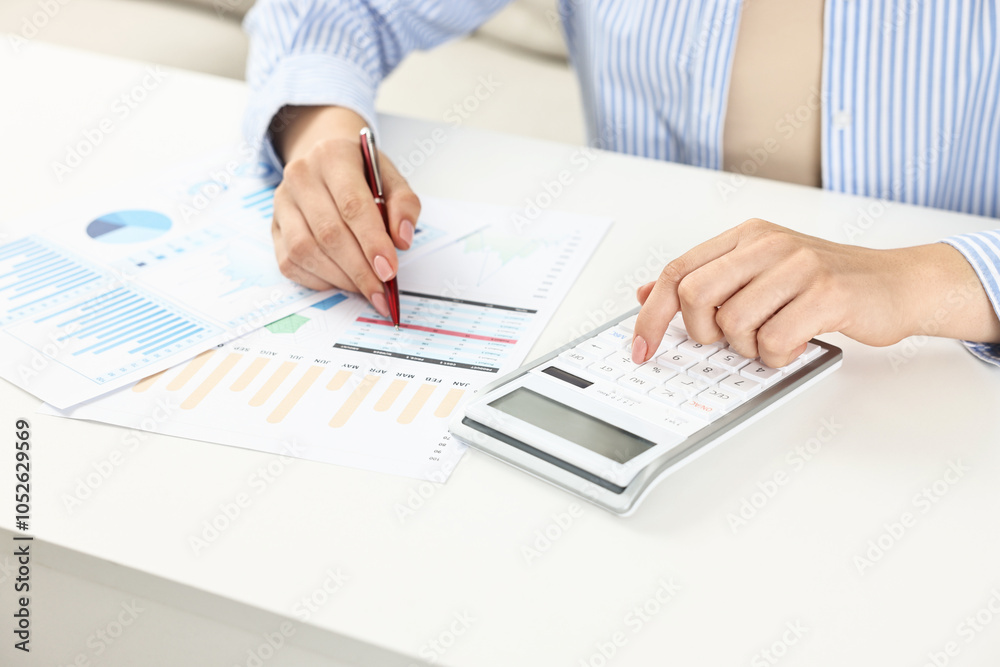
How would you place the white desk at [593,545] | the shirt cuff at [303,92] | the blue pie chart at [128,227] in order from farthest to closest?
1. the shirt cuff at [303,92]
2. the blue pie chart at [128,227]
3. the white desk at [593,545]

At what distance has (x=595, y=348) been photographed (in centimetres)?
56

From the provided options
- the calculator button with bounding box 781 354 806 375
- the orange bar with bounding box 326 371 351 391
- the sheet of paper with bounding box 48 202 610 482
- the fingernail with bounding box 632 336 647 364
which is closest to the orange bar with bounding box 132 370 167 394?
the sheet of paper with bounding box 48 202 610 482

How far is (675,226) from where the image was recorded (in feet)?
2.48

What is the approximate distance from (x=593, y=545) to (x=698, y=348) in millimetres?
189

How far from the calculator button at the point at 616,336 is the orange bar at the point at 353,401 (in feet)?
0.53

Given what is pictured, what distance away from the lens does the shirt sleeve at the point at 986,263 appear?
59 cm

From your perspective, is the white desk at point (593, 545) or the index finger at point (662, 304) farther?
the index finger at point (662, 304)

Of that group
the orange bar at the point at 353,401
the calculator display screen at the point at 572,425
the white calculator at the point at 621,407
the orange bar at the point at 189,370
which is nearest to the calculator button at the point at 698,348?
the white calculator at the point at 621,407

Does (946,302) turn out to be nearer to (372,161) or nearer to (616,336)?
(616,336)

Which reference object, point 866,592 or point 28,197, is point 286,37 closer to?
point 28,197

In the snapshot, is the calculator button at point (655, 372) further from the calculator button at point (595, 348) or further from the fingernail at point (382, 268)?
the fingernail at point (382, 268)

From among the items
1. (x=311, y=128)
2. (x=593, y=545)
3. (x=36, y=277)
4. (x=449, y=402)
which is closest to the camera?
(x=593, y=545)

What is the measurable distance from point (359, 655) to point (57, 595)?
0.65 ft

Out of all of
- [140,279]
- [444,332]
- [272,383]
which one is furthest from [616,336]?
[140,279]
